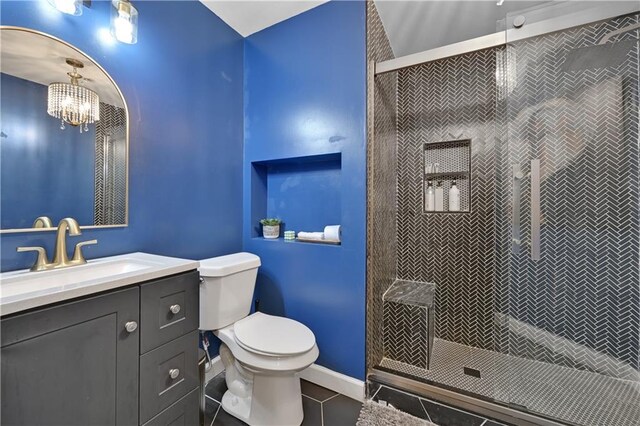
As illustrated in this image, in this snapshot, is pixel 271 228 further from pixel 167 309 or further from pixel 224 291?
pixel 167 309

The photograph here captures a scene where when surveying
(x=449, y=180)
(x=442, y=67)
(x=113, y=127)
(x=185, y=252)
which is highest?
(x=442, y=67)

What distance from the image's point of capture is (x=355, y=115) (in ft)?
5.37

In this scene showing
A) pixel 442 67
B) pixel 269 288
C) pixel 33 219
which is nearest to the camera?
pixel 33 219

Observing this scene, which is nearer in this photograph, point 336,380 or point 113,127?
point 113,127

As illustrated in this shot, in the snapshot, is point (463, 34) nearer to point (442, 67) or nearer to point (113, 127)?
point (442, 67)

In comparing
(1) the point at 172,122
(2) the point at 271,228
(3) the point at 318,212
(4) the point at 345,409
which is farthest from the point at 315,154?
(4) the point at 345,409

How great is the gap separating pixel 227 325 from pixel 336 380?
80 centimetres

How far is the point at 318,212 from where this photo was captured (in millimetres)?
2021

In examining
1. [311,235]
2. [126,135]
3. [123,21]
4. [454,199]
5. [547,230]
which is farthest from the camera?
[454,199]

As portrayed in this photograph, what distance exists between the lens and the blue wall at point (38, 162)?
994mm

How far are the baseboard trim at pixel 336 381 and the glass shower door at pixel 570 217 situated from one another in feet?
2.74

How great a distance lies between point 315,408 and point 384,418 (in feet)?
1.32

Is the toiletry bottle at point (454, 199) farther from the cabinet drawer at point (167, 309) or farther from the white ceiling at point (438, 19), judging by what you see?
the cabinet drawer at point (167, 309)

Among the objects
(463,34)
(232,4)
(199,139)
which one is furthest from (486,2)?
(199,139)
